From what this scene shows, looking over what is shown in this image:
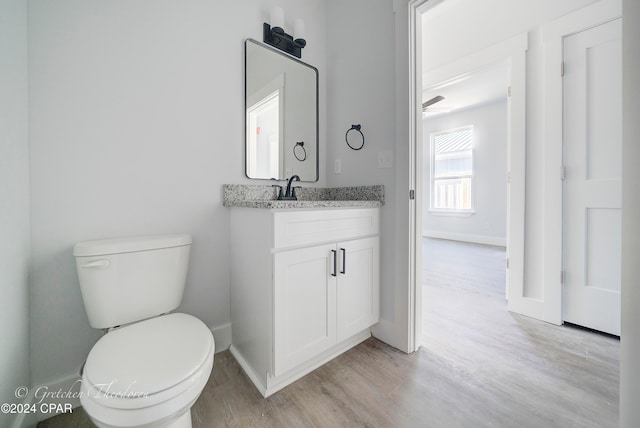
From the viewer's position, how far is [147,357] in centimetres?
78

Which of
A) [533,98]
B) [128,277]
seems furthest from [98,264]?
[533,98]

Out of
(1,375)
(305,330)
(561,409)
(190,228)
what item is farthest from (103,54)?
(561,409)

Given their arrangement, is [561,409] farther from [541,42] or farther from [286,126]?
[541,42]

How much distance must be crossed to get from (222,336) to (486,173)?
5115mm

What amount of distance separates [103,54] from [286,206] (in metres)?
1.09

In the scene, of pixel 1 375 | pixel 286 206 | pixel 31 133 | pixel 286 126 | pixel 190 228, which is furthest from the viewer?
pixel 286 126

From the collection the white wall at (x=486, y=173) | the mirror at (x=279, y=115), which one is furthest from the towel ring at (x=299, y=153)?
the white wall at (x=486, y=173)

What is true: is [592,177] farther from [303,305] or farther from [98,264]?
[98,264]

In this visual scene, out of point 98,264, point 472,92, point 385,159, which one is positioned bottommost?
point 98,264

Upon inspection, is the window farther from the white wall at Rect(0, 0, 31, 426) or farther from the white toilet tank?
the white wall at Rect(0, 0, 31, 426)

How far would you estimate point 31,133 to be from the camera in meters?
1.01

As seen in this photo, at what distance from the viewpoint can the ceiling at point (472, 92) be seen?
3398 mm

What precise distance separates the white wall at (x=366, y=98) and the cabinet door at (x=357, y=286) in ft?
0.25

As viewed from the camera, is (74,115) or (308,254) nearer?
(74,115)
